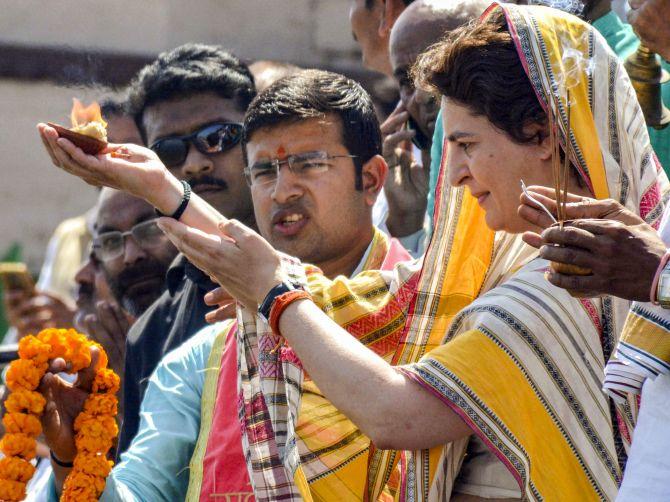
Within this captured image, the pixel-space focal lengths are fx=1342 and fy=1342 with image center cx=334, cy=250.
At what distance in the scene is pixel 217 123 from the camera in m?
5.29

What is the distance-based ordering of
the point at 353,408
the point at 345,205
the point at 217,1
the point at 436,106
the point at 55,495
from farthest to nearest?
the point at 217,1 < the point at 436,106 < the point at 345,205 < the point at 55,495 < the point at 353,408

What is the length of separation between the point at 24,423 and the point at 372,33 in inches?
117

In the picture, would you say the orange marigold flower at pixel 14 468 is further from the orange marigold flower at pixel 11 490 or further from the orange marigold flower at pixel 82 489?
the orange marigold flower at pixel 82 489

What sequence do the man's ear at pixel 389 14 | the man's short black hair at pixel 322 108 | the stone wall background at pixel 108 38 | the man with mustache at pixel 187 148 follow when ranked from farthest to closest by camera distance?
1. the stone wall background at pixel 108 38
2. the man's ear at pixel 389 14
3. the man with mustache at pixel 187 148
4. the man's short black hair at pixel 322 108

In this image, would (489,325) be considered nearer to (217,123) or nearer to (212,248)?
(212,248)

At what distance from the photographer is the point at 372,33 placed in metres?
6.00

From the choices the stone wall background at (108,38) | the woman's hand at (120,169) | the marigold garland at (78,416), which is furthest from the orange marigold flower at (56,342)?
the stone wall background at (108,38)

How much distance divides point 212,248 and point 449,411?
0.73 meters

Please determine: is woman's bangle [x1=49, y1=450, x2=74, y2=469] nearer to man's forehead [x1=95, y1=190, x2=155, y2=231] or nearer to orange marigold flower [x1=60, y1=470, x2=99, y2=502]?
orange marigold flower [x1=60, y1=470, x2=99, y2=502]

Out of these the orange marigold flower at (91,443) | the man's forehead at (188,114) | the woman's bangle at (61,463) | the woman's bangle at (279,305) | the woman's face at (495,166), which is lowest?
the woman's bangle at (61,463)

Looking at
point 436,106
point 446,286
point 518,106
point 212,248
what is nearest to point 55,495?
point 212,248

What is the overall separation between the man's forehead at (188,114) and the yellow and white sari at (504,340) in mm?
1831

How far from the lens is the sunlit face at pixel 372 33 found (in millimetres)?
5953

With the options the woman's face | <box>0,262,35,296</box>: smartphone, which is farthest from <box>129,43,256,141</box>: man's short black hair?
the woman's face
